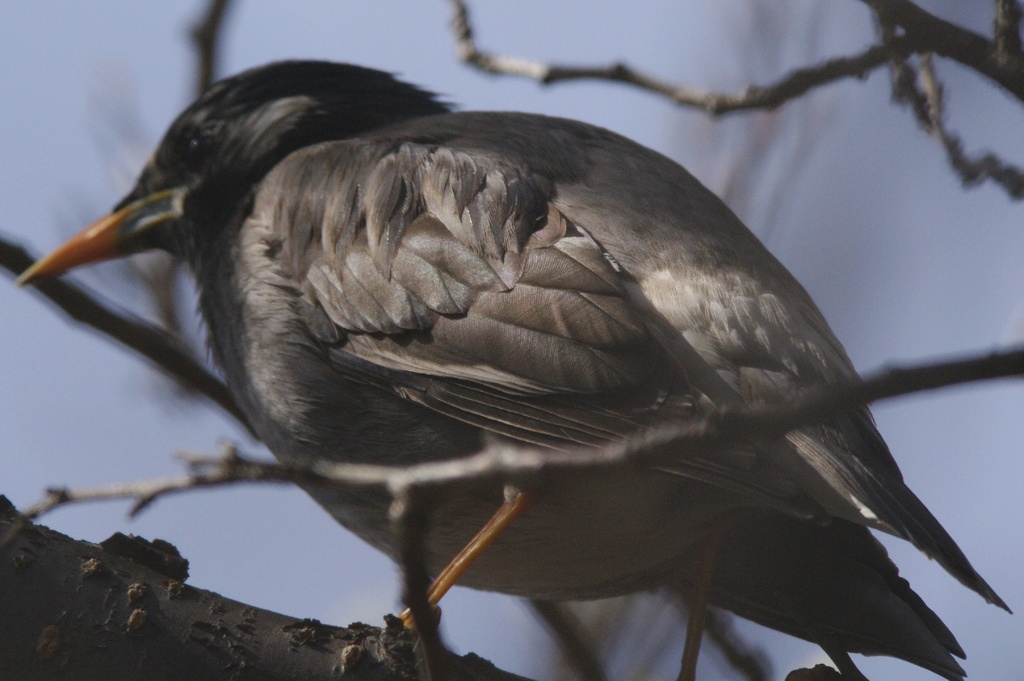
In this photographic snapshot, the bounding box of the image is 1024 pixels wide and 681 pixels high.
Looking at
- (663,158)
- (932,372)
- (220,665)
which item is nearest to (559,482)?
(932,372)

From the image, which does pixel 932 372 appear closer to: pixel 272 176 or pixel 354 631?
pixel 354 631

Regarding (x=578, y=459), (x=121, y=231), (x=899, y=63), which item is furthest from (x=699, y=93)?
(x=121, y=231)

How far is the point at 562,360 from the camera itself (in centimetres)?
318

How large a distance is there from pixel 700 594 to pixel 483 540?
2.98 ft

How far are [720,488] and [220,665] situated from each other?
54.0 inches

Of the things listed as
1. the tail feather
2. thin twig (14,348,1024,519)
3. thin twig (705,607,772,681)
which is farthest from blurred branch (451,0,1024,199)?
thin twig (705,607,772,681)

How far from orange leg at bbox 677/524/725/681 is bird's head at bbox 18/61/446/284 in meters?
2.22

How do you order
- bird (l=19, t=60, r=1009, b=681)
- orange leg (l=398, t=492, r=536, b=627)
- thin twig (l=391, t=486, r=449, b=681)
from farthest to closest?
orange leg (l=398, t=492, r=536, b=627)
bird (l=19, t=60, r=1009, b=681)
thin twig (l=391, t=486, r=449, b=681)

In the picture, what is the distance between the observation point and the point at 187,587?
2971 mm

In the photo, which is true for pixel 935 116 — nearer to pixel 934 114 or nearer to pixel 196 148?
pixel 934 114

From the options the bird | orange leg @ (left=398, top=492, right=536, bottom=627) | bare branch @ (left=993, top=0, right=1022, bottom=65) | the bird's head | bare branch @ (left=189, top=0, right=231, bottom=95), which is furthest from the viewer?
bare branch @ (left=189, top=0, right=231, bottom=95)

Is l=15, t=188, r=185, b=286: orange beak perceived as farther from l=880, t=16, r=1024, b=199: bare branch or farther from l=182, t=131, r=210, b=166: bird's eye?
l=880, t=16, r=1024, b=199: bare branch

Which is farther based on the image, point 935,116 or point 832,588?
point 832,588

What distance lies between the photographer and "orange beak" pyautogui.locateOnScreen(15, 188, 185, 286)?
15.4 ft
